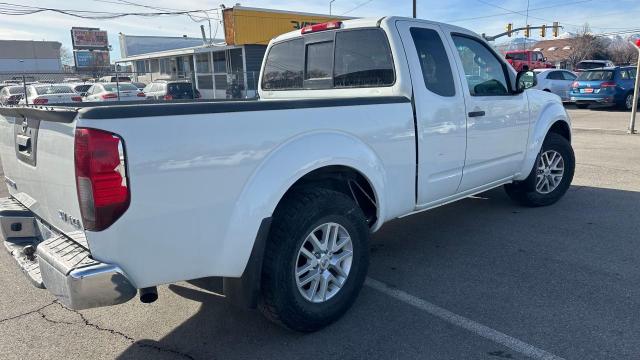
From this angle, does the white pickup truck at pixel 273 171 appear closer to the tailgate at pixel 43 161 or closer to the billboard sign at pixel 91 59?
the tailgate at pixel 43 161

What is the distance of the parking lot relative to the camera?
117 inches

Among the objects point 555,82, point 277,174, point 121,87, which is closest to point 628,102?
point 555,82

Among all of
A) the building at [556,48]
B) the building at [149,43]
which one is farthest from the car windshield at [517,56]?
the building at [149,43]

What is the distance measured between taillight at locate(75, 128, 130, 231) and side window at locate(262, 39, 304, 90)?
2706 mm

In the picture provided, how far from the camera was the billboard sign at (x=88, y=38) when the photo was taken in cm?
7094

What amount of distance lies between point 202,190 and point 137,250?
43 cm

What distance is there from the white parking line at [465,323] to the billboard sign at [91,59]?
77.5 m

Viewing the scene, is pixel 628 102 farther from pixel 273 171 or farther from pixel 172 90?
pixel 273 171

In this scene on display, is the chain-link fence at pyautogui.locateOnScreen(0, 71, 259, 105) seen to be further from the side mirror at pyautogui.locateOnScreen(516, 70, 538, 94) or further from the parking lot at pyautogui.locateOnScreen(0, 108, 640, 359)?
the parking lot at pyautogui.locateOnScreen(0, 108, 640, 359)

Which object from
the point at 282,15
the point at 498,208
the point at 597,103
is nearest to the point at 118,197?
the point at 498,208

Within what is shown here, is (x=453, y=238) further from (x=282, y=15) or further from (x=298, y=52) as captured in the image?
(x=282, y=15)

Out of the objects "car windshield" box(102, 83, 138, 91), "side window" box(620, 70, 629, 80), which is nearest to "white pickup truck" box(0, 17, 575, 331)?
"side window" box(620, 70, 629, 80)

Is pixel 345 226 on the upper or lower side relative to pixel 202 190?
lower

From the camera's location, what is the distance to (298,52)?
4.73 metres
